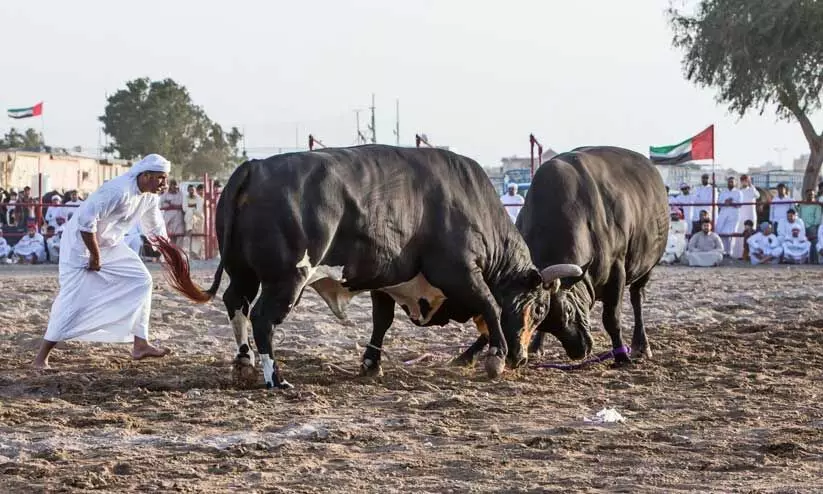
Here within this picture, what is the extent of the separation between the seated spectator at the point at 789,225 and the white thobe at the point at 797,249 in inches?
4.6

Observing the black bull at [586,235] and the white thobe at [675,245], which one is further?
the white thobe at [675,245]

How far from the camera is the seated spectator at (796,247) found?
20484 millimetres

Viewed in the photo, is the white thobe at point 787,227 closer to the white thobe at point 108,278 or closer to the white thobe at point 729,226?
the white thobe at point 729,226

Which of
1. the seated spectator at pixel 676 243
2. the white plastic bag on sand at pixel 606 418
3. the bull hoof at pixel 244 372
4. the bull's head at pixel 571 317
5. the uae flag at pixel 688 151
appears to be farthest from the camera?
the uae flag at pixel 688 151

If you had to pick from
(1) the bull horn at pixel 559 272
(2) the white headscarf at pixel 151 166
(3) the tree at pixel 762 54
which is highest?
(3) the tree at pixel 762 54

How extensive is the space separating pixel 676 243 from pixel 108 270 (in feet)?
45.3

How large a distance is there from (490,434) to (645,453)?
2.67ft

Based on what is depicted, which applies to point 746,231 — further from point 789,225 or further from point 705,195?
point 705,195

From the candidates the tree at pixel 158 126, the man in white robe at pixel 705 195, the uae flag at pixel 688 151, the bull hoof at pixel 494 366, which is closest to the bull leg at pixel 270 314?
the bull hoof at pixel 494 366

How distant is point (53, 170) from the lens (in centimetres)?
4306

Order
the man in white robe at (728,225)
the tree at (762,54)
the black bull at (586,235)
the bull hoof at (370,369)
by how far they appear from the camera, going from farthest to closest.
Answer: the tree at (762,54), the man in white robe at (728,225), the black bull at (586,235), the bull hoof at (370,369)

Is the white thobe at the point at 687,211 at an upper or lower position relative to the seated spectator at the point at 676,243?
upper

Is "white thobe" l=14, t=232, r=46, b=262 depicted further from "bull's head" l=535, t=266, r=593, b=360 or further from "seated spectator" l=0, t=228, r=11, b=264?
"bull's head" l=535, t=266, r=593, b=360

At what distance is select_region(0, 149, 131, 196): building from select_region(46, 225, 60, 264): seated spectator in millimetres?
15969
